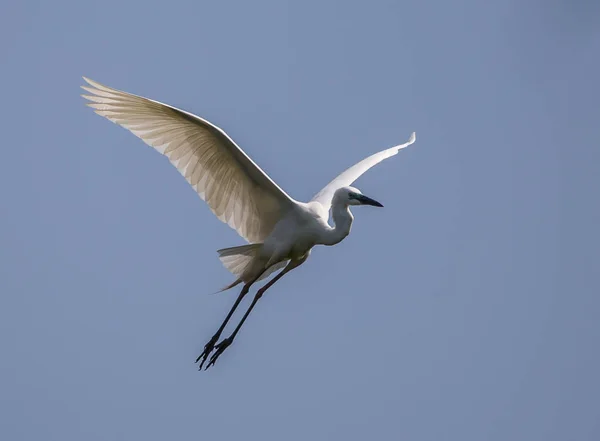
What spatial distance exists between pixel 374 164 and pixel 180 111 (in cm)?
446

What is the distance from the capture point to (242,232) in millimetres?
14648

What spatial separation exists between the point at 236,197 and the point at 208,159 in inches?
26.1

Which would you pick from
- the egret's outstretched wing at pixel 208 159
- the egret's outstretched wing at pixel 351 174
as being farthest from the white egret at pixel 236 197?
the egret's outstretched wing at pixel 351 174

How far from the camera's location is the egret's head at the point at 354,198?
1399 centimetres

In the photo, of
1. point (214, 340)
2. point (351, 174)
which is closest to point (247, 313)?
point (214, 340)

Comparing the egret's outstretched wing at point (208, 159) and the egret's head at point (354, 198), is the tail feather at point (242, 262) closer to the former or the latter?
the egret's outstretched wing at point (208, 159)

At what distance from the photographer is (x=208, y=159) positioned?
548 inches

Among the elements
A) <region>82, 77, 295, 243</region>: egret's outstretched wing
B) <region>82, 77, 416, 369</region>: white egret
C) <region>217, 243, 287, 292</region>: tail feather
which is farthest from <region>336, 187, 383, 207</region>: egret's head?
<region>217, 243, 287, 292</region>: tail feather

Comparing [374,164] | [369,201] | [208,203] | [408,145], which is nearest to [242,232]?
[208,203]

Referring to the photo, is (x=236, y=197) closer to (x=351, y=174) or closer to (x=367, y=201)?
(x=367, y=201)

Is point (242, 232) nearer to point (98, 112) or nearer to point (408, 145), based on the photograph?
point (98, 112)

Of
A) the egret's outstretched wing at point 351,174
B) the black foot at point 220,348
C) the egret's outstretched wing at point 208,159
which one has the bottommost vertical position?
the black foot at point 220,348

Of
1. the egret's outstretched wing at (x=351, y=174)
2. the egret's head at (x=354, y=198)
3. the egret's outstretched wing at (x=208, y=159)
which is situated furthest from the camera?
the egret's outstretched wing at (x=351, y=174)

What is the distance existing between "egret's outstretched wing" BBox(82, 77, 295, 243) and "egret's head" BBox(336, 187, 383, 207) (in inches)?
24.6
